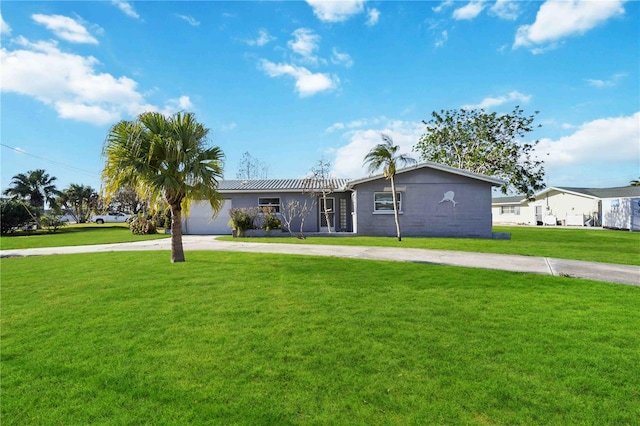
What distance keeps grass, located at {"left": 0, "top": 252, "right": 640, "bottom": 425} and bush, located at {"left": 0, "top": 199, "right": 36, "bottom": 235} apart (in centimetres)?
2821

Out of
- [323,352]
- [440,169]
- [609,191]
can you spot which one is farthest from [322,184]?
[609,191]

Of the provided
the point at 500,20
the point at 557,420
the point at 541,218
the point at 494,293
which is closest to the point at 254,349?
the point at 557,420

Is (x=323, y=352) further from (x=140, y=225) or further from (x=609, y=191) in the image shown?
(x=609, y=191)

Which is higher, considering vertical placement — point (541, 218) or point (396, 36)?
point (396, 36)

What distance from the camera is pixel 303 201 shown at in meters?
23.1

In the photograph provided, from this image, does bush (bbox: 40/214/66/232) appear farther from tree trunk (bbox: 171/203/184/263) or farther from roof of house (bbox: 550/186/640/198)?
roof of house (bbox: 550/186/640/198)

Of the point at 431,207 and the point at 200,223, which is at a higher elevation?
the point at 431,207

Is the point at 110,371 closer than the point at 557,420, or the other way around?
the point at 557,420

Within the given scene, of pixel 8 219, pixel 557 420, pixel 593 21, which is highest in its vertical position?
pixel 593 21

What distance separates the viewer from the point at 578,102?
63.8 feet

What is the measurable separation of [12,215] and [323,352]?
36.0 metres

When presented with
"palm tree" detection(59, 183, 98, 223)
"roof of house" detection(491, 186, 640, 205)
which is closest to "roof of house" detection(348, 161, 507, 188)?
"roof of house" detection(491, 186, 640, 205)

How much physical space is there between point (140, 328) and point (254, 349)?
200cm

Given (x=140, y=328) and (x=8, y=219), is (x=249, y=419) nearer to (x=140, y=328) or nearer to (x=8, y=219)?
(x=140, y=328)
